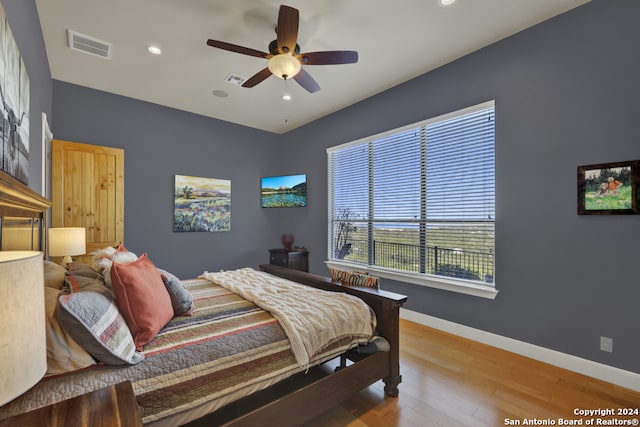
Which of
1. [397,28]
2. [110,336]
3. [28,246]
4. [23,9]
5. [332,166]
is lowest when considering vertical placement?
[110,336]

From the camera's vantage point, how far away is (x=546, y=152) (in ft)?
8.14

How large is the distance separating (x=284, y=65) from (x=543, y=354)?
338 centimetres

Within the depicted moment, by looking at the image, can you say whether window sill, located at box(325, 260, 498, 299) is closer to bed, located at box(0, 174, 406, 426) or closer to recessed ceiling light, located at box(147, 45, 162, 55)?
bed, located at box(0, 174, 406, 426)

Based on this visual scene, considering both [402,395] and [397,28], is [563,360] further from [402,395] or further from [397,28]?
[397,28]

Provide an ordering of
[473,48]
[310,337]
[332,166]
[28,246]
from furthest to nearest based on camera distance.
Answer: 1. [332,166]
2. [473,48]
3. [310,337]
4. [28,246]

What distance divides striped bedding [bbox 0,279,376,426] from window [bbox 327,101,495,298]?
184 centimetres

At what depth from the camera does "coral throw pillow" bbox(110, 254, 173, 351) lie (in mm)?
1414

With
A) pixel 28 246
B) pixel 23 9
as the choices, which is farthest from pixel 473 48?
pixel 28 246

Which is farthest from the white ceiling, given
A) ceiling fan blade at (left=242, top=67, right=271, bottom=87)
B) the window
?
the window

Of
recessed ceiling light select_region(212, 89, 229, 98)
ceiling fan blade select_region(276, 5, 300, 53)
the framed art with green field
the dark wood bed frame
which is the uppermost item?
recessed ceiling light select_region(212, 89, 229, 98)

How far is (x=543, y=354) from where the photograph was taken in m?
2.46

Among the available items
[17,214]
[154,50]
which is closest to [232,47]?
[154,50]

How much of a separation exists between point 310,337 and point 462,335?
84.1 inches

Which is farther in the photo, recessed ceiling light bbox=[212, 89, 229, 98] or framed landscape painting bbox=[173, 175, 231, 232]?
framed landscape painting bbox=[173, 175, 231, 232]
